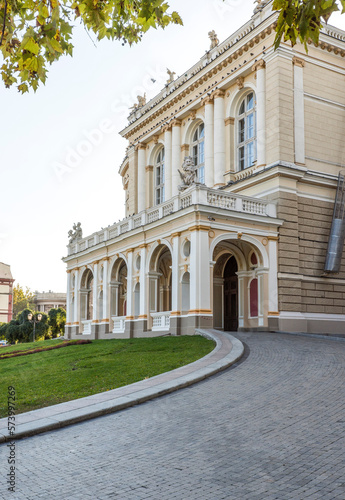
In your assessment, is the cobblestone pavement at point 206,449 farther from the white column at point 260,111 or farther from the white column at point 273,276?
the white column at point 260,111

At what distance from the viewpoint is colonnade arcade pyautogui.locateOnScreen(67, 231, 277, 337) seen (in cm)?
2620

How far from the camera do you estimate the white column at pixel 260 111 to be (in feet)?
101

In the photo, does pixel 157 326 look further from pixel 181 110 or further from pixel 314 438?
pixel 314 438

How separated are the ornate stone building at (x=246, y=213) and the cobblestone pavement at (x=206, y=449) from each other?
14321mm

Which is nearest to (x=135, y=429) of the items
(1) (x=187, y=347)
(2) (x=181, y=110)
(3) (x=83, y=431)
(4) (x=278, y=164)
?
(3) (x=83, y=431)

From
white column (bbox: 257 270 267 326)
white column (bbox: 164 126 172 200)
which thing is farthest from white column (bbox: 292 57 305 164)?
white column (bbox: 164 126 172 200)

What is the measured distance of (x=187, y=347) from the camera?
20.2 m

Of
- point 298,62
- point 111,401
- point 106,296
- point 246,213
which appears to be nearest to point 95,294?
point 106,296

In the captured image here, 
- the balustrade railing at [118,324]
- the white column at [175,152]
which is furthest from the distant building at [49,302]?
the balustrade railing at [118,324]

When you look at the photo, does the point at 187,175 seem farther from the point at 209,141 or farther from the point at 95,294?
the point at 95,294

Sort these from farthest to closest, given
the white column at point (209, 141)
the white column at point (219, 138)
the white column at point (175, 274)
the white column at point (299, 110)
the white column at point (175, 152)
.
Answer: the white column at point (175, 152) < the white column at point (209, 141) < the white column at point (219, 138) < the white column at point (299, 110) < the white column at point (175, 274)

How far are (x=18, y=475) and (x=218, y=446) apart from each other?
9.14 ft

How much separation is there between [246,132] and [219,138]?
182 cm

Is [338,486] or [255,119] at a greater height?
[255,119]
